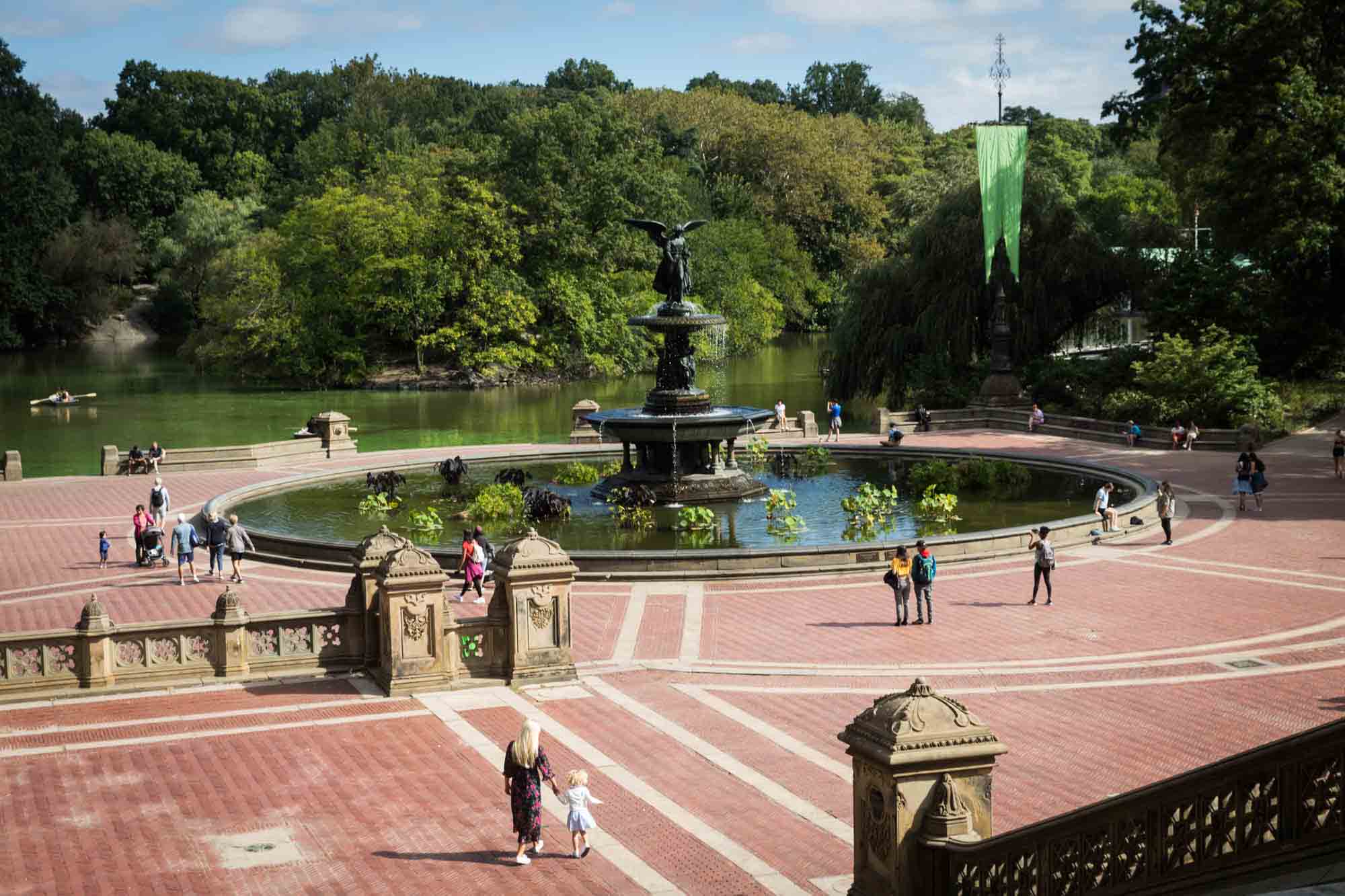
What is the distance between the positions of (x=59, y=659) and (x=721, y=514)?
51.9 feet

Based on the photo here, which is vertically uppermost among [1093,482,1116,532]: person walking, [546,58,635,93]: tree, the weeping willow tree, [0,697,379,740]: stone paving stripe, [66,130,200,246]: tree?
[546,58,635,93]: tree

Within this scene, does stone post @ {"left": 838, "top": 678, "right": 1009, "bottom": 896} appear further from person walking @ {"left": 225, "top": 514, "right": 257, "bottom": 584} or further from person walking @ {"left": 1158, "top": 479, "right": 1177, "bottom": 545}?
person walking @ {"left": 1158, "top": 479, "right": 1177, "bottom": 545}

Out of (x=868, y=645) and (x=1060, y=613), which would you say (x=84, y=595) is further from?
(x=1060, y=613)

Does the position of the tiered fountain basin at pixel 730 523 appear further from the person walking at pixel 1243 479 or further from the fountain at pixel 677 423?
the person walking at pixel 1243 479

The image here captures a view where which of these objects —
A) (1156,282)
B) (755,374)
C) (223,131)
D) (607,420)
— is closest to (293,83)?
(223,131)

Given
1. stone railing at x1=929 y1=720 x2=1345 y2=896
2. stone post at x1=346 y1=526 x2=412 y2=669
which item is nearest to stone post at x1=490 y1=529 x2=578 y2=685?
stone post at x1=346 y1=526 x2=412 y2=669

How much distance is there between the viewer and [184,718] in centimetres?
1628

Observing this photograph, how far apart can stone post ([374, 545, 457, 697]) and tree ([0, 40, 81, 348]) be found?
9462 centimetres

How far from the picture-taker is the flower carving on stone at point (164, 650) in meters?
17.6

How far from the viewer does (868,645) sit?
20016 mm

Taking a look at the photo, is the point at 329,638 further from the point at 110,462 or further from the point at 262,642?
the point at 110,462

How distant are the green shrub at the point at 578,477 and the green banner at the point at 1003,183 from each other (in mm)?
19471

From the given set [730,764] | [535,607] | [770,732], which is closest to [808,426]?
[535,607]

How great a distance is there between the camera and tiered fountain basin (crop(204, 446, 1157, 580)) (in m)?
24.8
